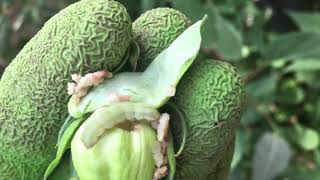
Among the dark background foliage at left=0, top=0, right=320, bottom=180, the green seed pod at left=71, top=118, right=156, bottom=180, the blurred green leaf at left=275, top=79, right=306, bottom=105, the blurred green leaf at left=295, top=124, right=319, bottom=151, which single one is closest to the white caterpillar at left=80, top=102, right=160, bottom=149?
the green seed pod at left=71, top=118, right=156, bottom=180

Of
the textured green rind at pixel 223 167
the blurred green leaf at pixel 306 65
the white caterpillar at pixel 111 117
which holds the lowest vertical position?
the blurred green leaf at pixel 306 65

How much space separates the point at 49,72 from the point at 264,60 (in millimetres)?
682

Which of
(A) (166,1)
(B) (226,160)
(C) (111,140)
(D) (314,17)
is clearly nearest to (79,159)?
(C) (111,140)

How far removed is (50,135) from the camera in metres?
0.52

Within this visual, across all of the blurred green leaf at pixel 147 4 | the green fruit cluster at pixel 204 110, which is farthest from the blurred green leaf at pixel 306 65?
the green fruit cluster at pixel 204 110

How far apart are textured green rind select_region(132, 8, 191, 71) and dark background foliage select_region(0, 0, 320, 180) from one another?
0.22 metres


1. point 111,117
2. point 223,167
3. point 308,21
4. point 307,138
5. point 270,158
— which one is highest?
point 111,117

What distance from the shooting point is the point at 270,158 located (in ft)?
3.27

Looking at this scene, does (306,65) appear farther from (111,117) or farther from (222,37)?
(111,117)

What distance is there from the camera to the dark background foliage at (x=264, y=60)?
3.24 feet

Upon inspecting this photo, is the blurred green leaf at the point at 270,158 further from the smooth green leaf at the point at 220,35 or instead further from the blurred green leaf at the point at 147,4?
the blurred green leaf at the point at 147,4

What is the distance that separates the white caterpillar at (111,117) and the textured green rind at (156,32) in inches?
2.5

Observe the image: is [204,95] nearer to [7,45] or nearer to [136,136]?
[136,136]

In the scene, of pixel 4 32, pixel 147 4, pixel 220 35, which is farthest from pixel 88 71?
pixel 4 32
